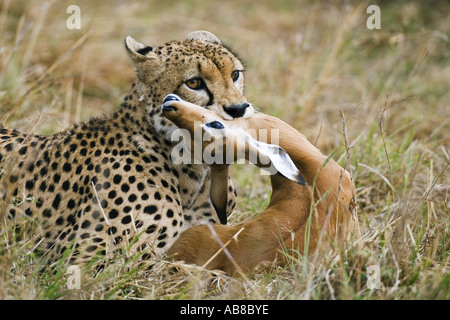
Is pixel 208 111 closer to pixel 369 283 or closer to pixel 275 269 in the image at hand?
pixel 275 269

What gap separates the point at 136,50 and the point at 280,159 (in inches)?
49.4

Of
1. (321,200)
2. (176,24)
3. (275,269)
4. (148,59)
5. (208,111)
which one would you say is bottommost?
(275,269)

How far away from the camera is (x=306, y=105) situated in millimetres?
6020

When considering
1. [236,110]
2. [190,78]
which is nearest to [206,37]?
[190,78]

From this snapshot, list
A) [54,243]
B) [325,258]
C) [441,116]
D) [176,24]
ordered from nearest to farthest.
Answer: [325,258] < [54,243] < [441,116] < [176,24]

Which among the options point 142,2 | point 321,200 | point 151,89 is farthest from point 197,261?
point 142,2

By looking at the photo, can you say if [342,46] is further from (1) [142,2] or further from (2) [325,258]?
(2) [325,258]

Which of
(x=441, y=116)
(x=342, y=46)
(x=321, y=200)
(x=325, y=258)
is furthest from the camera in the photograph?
(x=342, y=46)

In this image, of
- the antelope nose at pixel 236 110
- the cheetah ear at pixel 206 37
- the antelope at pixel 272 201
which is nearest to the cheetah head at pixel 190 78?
the antelope nose at pixel 236 110

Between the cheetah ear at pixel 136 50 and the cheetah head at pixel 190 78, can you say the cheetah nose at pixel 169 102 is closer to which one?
the cheetah head at pixel 190 78

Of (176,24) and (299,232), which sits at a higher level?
(176,24)

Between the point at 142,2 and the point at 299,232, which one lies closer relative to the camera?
the point at 299,232

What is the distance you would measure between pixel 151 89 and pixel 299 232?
121cm

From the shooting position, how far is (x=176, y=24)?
8055mm
